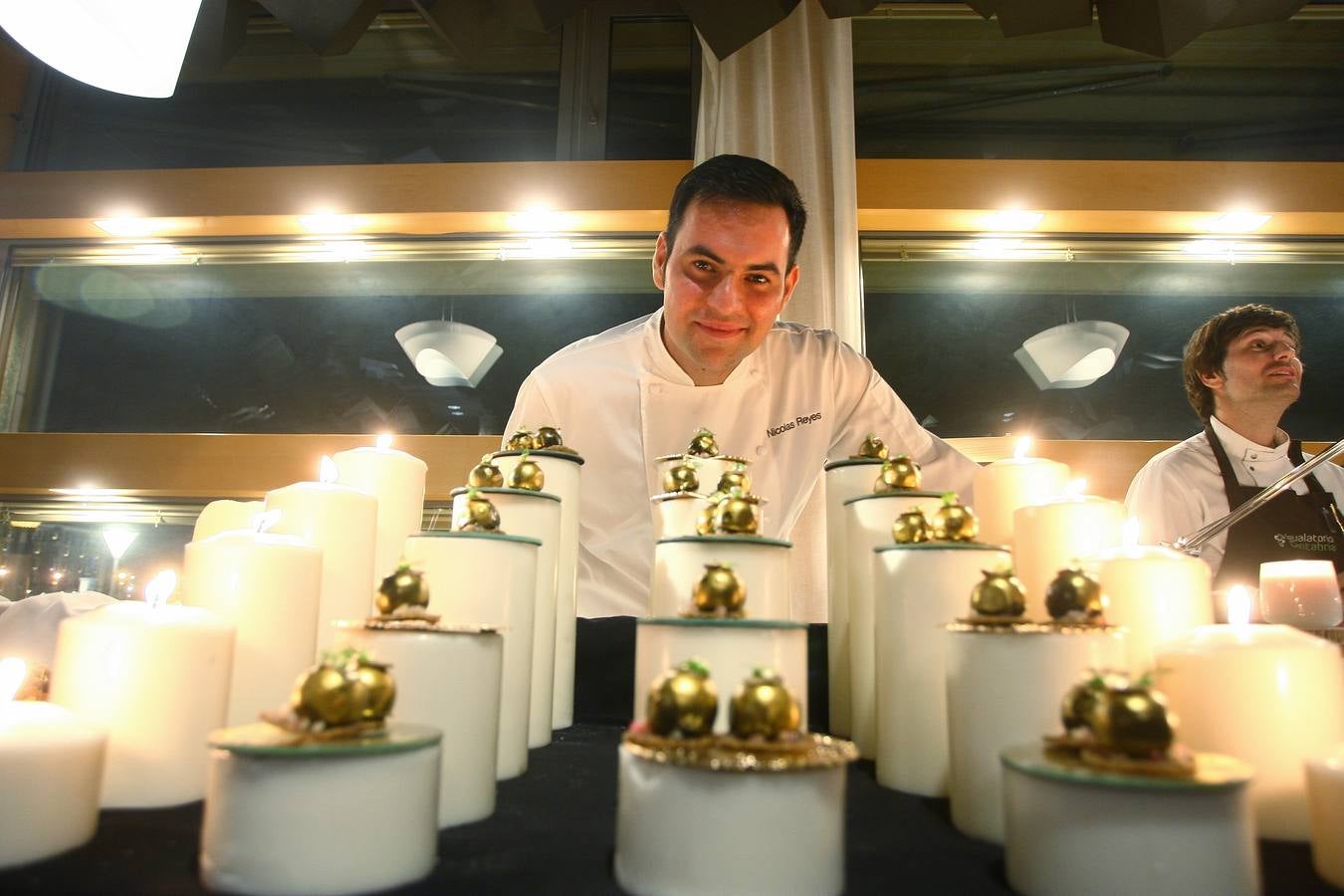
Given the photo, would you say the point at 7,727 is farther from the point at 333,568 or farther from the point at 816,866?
the point at 816,866

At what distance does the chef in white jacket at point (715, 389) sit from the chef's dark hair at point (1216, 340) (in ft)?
3.92

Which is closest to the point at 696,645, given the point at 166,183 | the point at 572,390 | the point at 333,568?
the point at 333,568

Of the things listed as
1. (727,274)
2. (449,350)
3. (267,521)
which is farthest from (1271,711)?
(449,350)

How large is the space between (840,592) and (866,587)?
0.06 metres

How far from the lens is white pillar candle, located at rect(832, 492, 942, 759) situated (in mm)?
788

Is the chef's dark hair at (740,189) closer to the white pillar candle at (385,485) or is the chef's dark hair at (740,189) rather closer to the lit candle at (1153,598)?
the white pillar candle at (385,485)

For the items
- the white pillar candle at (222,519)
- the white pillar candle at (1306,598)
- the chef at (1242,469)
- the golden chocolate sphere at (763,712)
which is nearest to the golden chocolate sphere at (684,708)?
the golden chocolate sphere at (763,712)

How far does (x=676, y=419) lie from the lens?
63.9 inches

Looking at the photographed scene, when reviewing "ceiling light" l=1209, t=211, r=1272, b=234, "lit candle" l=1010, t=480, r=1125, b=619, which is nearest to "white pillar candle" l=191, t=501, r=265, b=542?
"lit candle" l=1010, t=480, r=1125, b=619

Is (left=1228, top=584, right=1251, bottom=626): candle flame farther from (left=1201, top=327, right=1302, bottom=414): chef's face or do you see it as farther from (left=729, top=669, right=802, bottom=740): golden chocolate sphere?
(left=1201, top=327, right=1302, bottom=414): chef's face

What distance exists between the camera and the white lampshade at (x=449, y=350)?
9.22 ft

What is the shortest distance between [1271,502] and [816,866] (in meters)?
2.31

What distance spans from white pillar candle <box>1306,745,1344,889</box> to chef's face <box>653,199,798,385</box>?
1036mm

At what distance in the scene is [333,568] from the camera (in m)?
0.79
